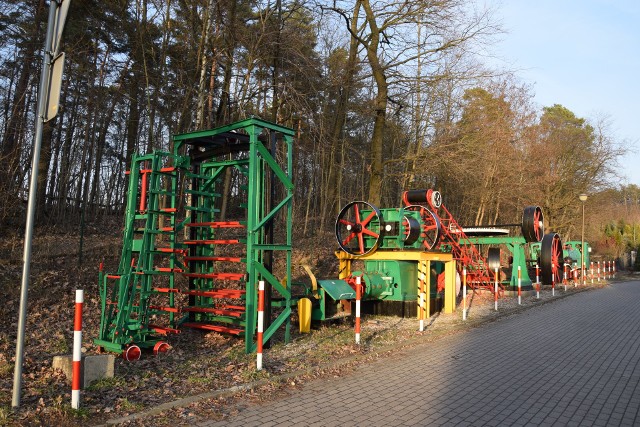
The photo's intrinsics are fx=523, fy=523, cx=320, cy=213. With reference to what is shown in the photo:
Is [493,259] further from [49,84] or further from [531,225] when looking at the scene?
[49,84]

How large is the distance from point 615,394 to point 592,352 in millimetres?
2992

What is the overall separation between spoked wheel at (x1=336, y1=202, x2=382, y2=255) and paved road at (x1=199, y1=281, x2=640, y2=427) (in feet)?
10.6

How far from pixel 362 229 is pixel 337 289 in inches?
112

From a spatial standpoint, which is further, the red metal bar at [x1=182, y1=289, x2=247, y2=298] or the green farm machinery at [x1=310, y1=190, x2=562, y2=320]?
the green farm machinery at [x1=310, y1=190, x2=562, y2=320]

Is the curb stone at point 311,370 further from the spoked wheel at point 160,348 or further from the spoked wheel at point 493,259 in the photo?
the spoked wheel at point 493,259

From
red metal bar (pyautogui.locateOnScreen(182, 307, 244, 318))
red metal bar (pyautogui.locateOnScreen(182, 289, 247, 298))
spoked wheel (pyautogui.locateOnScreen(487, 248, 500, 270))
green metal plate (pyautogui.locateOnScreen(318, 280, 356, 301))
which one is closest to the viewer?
red metal bar (pyautogui.locateOnScreen(182, 289, 247, 298))

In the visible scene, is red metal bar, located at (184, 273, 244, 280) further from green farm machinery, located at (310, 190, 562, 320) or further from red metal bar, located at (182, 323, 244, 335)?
green farm machinery, located at (310, 190, 562, 320)

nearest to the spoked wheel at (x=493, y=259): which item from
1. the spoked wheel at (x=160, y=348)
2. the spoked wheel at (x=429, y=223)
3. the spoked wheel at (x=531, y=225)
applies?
the spoked wheel at (x=531, y=225)

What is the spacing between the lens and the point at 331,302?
10.8 m

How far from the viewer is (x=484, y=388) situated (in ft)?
21.9

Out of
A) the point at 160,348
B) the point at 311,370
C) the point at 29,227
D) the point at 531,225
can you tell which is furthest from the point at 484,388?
the point at 531,225

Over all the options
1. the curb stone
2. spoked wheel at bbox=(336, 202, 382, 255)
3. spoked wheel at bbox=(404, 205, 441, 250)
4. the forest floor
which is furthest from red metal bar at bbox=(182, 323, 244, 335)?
spoked wheel at bbox=(404, 205, 441, 250)

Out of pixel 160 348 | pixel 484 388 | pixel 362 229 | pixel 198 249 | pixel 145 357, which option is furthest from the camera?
pixel 362 229

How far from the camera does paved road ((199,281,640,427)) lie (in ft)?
17.7
